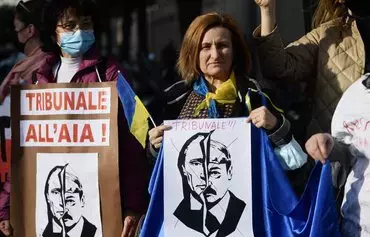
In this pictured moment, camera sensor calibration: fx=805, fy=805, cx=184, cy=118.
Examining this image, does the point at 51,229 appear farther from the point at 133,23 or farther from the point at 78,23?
the point at 133,23

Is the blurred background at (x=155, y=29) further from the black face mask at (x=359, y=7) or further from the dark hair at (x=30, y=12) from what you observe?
the black face mask at (x=359, y=7)

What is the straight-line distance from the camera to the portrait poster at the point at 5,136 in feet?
14.6

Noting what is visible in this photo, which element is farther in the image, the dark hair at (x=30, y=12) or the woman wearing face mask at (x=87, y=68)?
the dark hair at (x=30, y=12)

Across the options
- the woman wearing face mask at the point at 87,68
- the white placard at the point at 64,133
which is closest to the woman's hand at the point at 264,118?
the woman wearing face mask at the point at 87,68

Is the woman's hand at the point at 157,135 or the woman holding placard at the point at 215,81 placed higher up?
the woman holding placard at the point at 215,81

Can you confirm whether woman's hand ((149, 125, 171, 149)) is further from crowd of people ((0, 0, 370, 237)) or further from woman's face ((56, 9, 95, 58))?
woman's face ((56, 9, 95, 58))

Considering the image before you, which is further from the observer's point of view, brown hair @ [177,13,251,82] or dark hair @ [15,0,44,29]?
dark hair @ [15,0,44,29]

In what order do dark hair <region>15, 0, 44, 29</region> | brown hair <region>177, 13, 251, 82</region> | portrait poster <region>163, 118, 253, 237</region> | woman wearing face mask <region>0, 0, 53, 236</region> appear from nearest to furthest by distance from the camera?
portrait poster <region>163, 118, 253, 237</region>, brown hair <region>177, 13, 251, 82</region>, woman wearing face mask <region>0, 0, 53, 236</region>, dark hair <region>15, 0, 44, 29</region>

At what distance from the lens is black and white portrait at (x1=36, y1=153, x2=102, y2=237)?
3975mm

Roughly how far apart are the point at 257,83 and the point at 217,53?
0.23 m

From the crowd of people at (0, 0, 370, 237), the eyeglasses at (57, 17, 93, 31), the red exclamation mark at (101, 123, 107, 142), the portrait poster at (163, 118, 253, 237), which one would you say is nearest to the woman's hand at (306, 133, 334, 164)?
the crowd of people at (0, 0, 370, 237)

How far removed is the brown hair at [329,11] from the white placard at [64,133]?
1164mm

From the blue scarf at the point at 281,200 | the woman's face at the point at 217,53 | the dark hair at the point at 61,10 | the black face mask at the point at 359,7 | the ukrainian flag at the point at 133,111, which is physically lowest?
the blue scarf at the point at 281,200

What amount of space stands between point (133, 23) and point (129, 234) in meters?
3.88
